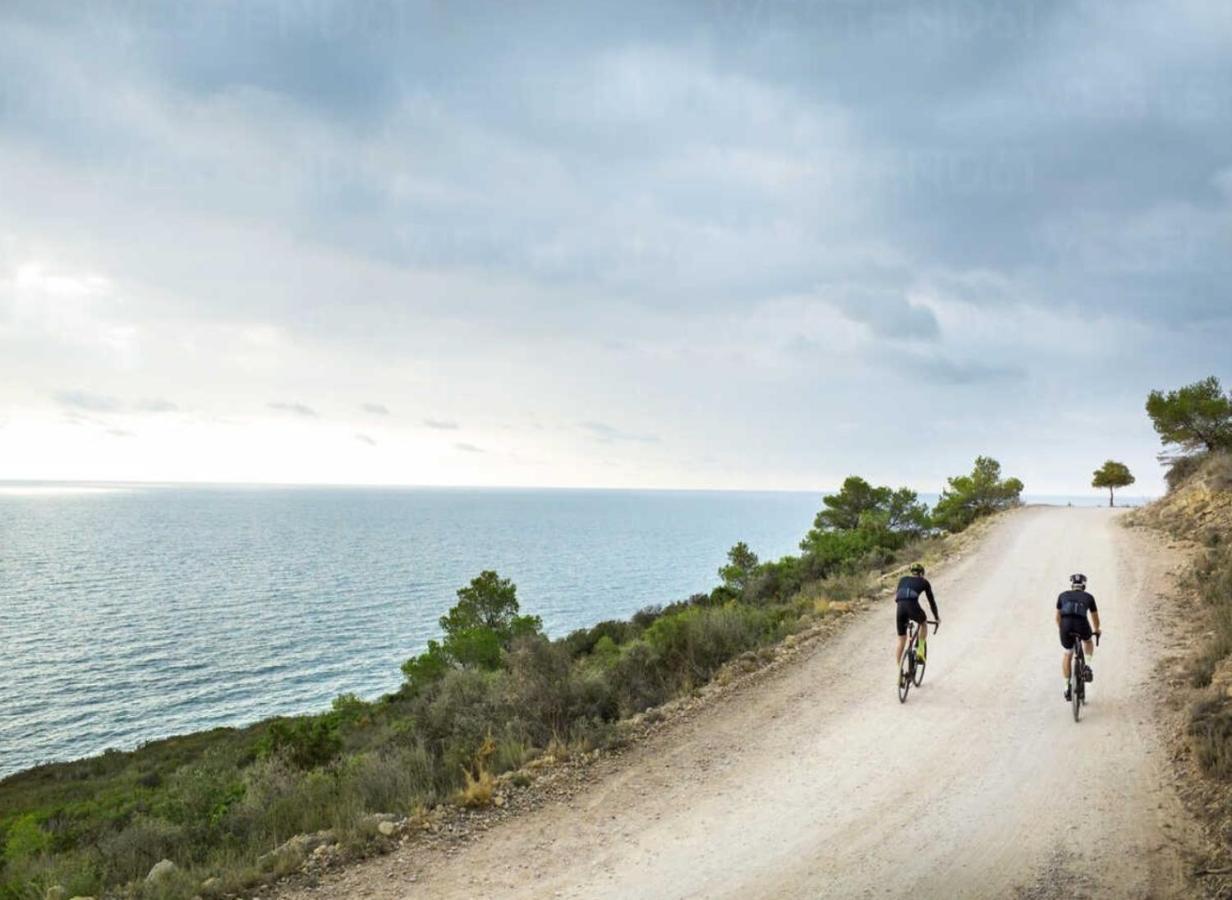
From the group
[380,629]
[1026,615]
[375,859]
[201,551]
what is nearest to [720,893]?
[375,859]

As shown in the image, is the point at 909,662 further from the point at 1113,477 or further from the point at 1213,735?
the point at 1113,477

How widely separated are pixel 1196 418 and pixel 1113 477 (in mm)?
22283

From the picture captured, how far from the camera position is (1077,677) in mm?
10500

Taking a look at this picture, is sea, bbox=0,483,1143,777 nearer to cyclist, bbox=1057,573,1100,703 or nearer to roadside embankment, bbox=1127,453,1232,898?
cyclist, bbox=1057,573,1100,703

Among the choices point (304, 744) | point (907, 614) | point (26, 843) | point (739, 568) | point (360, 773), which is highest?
point (907, 614)

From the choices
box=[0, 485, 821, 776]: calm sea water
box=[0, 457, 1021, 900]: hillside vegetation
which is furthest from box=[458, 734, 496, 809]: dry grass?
box=[0, 485, 821, 776]: calm sea water

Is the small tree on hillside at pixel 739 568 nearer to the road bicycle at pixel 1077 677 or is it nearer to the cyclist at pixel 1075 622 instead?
the road bicycle at pixel 1077 677

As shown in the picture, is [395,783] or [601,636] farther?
[601,636]

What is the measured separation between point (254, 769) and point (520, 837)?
9.41m

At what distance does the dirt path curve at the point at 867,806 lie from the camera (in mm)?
6629

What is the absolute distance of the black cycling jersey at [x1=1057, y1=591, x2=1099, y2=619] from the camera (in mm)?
10828

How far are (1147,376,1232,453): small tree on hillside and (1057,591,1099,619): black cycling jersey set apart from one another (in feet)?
116

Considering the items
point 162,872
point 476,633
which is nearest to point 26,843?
point 162,872

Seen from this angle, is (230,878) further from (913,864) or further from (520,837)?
(913,864)
